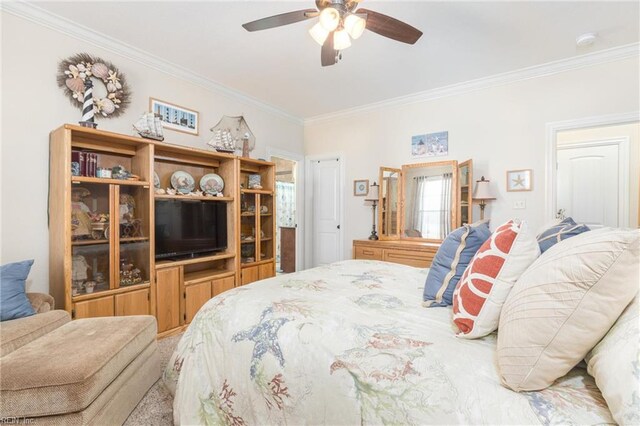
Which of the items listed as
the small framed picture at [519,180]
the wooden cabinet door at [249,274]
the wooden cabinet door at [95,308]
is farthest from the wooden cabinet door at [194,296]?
the small framed picture at [519,180]

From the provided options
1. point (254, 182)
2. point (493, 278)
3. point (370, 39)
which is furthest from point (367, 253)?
point (493, 278)

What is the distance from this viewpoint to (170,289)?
8.94 feet

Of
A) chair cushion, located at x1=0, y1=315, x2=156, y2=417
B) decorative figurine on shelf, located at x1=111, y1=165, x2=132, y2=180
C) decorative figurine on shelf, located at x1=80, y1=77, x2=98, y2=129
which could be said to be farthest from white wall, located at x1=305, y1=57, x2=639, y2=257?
chair cushion, located at x1=0, y1=315, x2=156, y2=417

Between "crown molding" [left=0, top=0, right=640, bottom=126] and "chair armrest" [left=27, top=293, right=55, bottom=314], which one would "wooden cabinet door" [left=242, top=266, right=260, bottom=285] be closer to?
"chair armrest" [left=27, top=293, right=55, bottom=314]

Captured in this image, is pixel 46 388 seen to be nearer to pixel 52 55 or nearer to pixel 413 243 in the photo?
pixel 52 55

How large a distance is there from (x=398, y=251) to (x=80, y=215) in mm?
3195

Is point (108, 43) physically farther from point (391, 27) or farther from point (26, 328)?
point (391, 27)

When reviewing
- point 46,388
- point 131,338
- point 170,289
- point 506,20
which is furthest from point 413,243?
point 46,388

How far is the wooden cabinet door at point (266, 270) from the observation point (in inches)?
145

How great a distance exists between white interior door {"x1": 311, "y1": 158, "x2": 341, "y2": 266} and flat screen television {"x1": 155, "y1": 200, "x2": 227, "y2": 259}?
181 centimetres

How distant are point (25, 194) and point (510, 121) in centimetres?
467

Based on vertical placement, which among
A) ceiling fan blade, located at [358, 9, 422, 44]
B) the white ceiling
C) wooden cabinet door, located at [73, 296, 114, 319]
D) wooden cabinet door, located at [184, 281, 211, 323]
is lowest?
wooden cabinet door, located at [184, 281, 211, 323]

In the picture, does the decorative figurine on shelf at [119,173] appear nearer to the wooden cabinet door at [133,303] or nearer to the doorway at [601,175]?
the wooden cabinet door at [133,303]

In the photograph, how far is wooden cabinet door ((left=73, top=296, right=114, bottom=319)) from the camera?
217 cm
